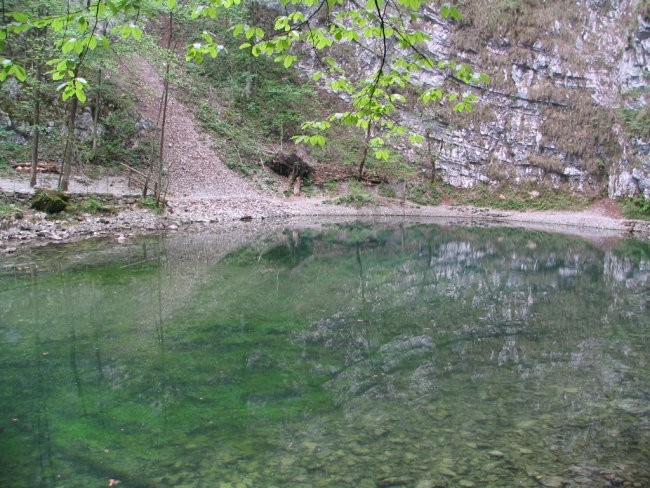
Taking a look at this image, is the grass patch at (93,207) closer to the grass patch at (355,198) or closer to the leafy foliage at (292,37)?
the grass patch at (355,198)

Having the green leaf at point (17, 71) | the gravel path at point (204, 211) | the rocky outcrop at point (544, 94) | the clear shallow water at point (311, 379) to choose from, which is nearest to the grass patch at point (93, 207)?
the gravel path at point (204, 211)

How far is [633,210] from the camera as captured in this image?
2820 cm

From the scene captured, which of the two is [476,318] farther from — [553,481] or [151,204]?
[151,204]

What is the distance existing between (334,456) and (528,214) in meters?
28.8

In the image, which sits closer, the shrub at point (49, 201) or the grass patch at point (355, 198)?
the shrub at point (49, 201)

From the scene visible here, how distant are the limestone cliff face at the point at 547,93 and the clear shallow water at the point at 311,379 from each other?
21.4 metres

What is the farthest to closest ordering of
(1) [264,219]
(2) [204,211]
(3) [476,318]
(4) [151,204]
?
(1) [264,219], (2) [204,211], (4) [151,204], (3) [476,318]

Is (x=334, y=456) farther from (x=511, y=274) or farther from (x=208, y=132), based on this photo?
(x=208, y=132)

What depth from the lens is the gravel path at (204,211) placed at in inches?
668

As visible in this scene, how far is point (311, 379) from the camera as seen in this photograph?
246 inches

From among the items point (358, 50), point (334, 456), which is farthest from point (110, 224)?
point (358, 50)

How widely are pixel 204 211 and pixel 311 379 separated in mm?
16904

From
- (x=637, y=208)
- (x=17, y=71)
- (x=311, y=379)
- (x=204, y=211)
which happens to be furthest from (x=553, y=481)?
(x=637, y=208)

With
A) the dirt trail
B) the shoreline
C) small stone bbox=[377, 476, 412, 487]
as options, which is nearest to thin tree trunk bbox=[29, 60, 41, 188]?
the shoreline
